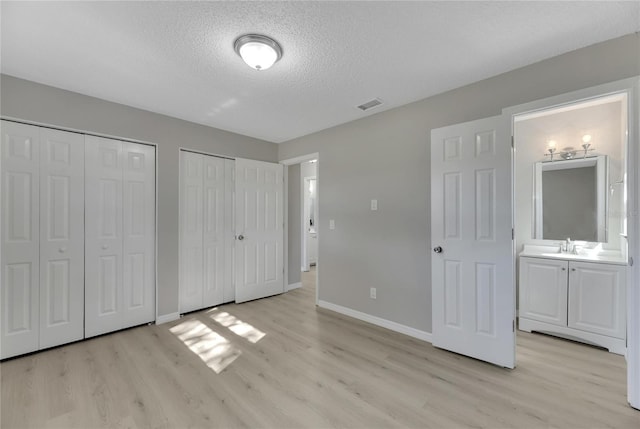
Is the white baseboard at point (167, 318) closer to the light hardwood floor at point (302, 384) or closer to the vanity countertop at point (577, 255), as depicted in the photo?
the light hardwood floor at point (302, 384)

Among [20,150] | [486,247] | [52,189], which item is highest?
[20,150]

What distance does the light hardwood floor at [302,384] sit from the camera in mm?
1674

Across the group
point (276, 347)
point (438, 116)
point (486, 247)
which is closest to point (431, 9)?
point (438, 116)

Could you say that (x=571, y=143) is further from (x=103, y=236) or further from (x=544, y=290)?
(x=103, y=236)

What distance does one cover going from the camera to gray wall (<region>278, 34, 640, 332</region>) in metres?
2.03

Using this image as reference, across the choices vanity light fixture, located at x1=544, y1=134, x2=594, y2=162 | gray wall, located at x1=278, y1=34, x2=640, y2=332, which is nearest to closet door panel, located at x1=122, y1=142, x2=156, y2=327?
gray wall, located at x1=278, y1=34, x2=640, y2=332

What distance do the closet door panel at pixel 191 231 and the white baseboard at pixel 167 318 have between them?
4.4 inches

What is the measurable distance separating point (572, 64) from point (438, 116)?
38.9 inches

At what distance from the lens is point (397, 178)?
301 cm

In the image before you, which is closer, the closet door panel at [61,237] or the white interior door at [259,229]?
the closet door panel at [61,237]

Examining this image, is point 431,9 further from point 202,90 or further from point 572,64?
point 202,90

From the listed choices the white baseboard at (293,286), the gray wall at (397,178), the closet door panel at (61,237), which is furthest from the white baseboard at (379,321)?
the closet door panel at (61,237)

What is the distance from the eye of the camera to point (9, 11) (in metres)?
1.61

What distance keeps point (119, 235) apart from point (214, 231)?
1068mm
